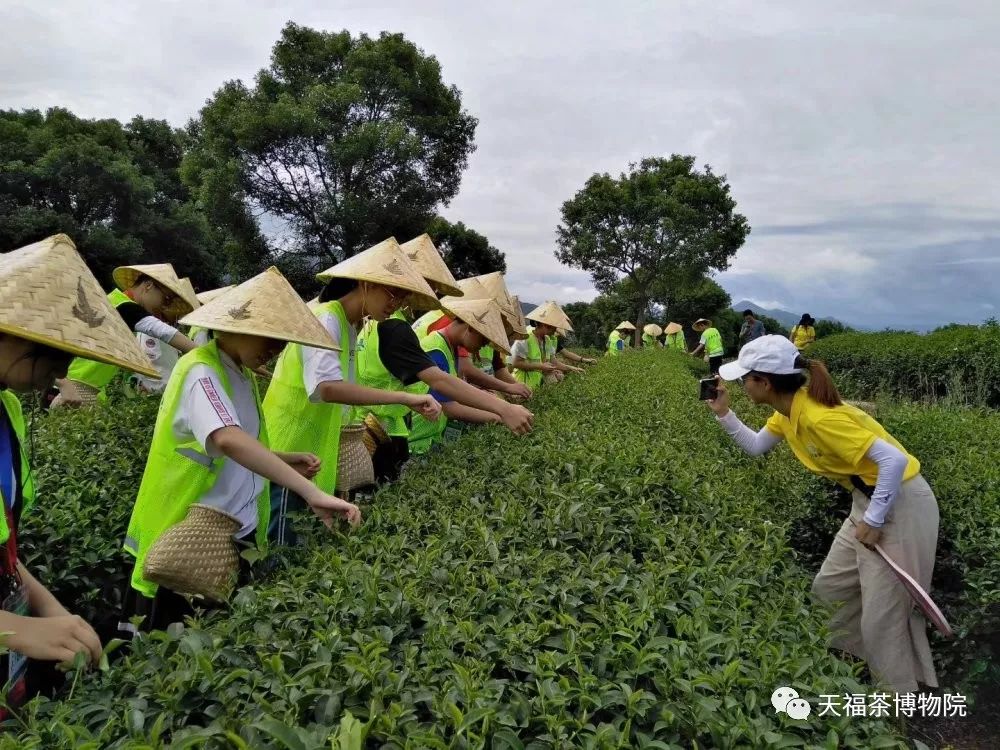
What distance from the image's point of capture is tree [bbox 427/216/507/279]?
29.9 meters

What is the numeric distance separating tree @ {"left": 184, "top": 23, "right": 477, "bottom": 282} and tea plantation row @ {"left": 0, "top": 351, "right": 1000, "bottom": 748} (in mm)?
18081

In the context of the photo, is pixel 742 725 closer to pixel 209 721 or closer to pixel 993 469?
pixel 209 721

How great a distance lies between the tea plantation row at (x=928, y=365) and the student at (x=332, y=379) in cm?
999

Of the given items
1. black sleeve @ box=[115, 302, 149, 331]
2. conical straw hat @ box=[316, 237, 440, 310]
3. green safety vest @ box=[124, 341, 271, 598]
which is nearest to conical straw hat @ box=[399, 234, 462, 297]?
conical straw hat @ box=[316, 237, 440, 310]

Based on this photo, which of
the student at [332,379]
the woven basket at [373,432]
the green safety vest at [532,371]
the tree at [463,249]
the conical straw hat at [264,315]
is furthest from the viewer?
the tree at [463,249]

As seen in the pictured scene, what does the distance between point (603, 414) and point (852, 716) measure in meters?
3.41

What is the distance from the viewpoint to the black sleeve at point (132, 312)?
5.29 m

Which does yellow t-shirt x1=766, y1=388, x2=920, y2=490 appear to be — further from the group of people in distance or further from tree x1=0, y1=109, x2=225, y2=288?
tree x1=0, y1=109, x2=225, y2=288

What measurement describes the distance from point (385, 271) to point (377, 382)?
81 cm

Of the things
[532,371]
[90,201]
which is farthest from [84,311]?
[90,201]

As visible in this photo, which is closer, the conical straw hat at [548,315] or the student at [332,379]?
the student at [332,379]

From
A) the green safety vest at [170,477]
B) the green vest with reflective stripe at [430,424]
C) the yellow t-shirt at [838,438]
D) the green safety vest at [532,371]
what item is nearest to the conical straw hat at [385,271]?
the green vest with reflective stripe at [430,424]

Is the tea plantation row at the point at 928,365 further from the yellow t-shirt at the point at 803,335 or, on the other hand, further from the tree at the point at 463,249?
the tree at the point at 463,249

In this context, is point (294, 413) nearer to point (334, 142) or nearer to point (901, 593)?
point (901, 593)
